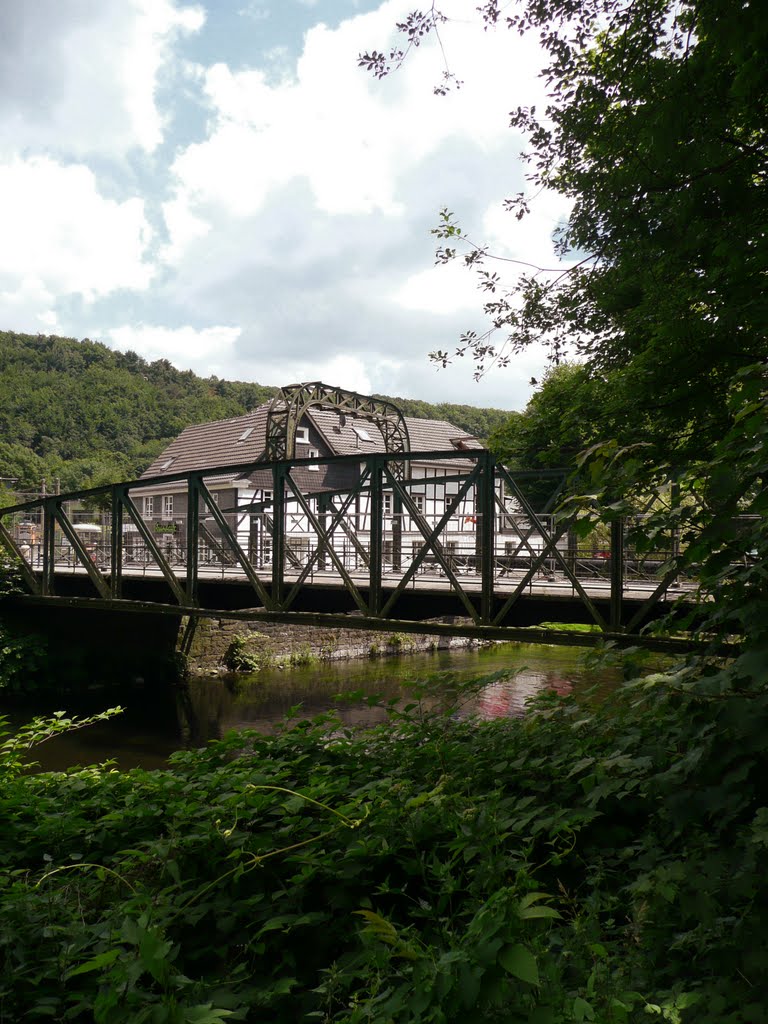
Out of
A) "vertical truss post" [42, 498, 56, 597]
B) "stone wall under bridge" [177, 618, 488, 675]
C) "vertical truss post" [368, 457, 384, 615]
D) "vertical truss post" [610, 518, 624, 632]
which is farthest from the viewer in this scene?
"stone wall under bridge" [177, 618, 488, 675]

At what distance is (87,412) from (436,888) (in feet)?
283

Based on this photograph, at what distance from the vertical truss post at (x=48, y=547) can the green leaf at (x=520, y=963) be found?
17.4 meters

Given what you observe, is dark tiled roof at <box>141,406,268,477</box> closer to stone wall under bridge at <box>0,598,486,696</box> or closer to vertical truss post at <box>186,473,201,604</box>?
stone wall under bridge at <box>0,598,486,696</box>

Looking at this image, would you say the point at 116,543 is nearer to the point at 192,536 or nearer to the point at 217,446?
the point at 192,536

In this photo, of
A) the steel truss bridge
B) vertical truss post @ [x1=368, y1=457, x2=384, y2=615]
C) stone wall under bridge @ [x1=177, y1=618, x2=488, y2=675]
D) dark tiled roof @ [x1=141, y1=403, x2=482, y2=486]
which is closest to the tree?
the steel truss bridge

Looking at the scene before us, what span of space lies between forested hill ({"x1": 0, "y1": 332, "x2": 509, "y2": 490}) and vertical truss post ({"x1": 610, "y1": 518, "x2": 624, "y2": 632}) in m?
63.9

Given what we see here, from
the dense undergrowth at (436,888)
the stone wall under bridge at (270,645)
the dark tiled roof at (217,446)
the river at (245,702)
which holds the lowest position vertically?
the river at (245,702)

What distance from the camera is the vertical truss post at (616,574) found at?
8.89 metres

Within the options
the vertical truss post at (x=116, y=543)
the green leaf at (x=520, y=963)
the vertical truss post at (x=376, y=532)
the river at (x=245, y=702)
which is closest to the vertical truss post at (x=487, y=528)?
the vertical truss post at (x=376, y=532)

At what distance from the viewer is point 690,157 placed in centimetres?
608

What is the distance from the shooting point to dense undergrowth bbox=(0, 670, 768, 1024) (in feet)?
7.70

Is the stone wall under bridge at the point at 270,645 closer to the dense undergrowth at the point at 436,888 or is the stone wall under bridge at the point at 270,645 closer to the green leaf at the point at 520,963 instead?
the dense undergrowth at the point at 436,888

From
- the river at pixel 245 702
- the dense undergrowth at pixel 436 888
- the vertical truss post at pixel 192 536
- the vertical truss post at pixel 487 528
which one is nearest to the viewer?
the dense undergrowth at pixel 436 888

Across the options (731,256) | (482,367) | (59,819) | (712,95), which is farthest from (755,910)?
(482,367)
